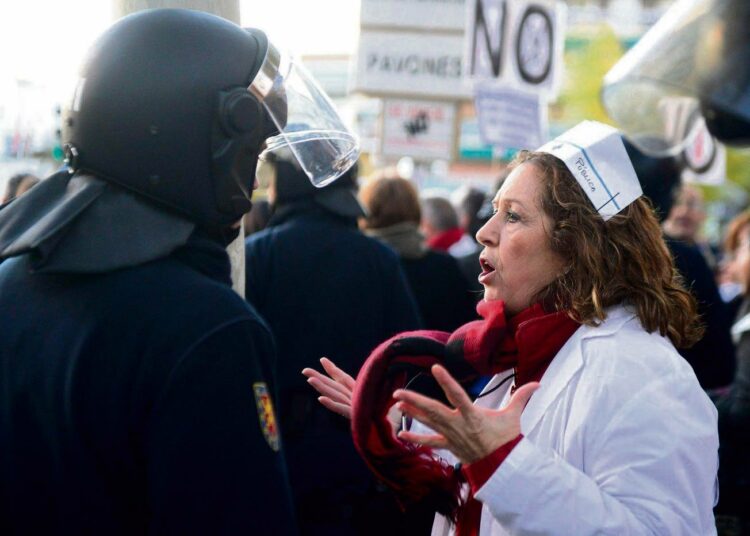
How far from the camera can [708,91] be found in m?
3.95

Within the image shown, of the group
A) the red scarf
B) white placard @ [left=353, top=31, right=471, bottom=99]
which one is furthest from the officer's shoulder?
white placard @ [left=353, top=31, right=471, bottom=99]

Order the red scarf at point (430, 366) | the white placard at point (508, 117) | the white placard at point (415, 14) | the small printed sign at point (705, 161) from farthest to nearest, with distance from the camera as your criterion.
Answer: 1. the small printed sign at point (705, 161)
2. the white placard at point (415, 14)
3. the white placard at point (508, 117)
4. the red scarf at point (430, 366)

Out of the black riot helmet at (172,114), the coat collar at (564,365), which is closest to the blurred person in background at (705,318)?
the coat collar at (564,365)

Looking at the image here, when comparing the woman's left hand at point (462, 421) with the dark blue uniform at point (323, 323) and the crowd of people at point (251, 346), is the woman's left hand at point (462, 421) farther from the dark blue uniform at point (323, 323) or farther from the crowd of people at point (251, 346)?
the dark blue uniform at point (323, 323)

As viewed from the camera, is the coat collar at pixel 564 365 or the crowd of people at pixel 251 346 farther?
the coat collar at pixel 564 365

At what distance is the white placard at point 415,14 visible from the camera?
31.7 feet

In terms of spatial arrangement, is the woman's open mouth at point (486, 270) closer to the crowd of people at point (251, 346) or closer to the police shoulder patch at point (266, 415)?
the crowd of people at point (251, 346)

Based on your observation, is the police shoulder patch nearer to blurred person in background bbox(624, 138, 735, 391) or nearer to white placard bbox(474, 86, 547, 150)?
blurred person in background bbox(624, 138, 735, 391)

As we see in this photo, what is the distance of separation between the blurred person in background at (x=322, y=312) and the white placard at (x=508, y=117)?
13.8ft

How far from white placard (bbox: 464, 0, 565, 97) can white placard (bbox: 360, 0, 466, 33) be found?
0.82m

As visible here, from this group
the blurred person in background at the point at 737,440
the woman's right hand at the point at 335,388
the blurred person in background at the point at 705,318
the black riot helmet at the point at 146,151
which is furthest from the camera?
the blurred person in background at the point at 705,318

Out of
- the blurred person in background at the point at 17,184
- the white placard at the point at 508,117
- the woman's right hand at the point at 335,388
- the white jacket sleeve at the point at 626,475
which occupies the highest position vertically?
the white jacket sleeve at the point at 626,475

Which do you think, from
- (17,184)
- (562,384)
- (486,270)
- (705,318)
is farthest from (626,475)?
(17,184)

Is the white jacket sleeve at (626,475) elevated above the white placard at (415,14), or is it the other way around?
the white jacket sleeve at (626,475)
